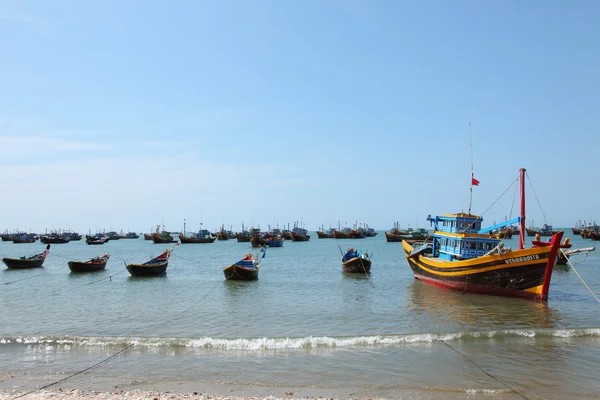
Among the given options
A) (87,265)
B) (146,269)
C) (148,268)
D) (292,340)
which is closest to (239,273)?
(148,268)

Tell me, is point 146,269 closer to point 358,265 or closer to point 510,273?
point 358,265

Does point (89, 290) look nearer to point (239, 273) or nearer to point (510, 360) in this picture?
point (239, 273)

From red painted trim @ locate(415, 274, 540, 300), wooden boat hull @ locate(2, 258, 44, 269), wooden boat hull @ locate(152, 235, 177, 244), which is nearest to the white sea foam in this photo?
red painted trim @ locate(415, 274, 540, 300)

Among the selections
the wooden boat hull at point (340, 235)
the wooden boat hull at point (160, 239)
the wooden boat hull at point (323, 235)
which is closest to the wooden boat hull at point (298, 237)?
the wooden boat hull at point (340, 235)

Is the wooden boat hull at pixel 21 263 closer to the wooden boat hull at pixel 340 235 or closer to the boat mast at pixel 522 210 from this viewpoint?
the boat mast at pixel 522 210

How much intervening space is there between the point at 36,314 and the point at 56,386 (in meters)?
12.3

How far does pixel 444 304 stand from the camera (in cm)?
2312

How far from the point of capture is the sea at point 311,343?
1146cm

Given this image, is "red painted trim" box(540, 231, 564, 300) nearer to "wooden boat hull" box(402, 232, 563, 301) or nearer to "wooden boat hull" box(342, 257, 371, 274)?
"wooden boat hull" box(402, 232, 563, 301)

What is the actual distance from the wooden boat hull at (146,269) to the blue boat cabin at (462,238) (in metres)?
23.1

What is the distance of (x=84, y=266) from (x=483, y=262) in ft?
113

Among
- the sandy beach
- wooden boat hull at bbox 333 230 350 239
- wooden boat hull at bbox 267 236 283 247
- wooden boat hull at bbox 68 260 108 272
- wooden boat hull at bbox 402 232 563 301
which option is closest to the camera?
the sandy beach

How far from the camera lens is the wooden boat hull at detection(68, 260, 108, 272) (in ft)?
134

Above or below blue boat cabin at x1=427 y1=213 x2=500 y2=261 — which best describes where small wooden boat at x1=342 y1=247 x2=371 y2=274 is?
below
